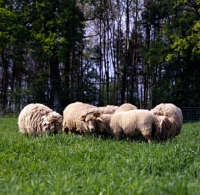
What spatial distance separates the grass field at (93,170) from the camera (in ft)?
10.7

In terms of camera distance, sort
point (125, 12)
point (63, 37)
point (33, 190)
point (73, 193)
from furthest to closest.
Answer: point (125, 12)
point (63, 37)
point (33, 190)
point (73, 193)

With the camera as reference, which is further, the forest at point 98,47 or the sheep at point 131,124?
the forest at point 98,47

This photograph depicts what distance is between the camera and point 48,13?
21.2m

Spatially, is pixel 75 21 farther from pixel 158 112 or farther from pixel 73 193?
pixel 73 193

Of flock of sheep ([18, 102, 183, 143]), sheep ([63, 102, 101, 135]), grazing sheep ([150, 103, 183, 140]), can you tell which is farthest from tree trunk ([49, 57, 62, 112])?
grazing sheep ([150, 103, 183, 140])

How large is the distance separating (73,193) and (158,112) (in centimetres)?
592

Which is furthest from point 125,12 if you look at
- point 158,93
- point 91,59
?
point 158,93

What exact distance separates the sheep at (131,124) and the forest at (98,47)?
1329 cm

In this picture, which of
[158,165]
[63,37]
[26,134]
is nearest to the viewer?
[158,165]

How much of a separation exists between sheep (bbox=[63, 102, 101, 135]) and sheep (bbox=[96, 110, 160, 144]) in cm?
21

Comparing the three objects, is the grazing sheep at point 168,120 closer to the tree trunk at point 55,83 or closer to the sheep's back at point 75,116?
the sheep's back at point 75,116

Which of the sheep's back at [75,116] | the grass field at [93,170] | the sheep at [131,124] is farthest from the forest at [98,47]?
the grass field at [93,170]

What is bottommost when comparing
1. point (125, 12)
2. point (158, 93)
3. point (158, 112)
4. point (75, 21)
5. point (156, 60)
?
point (158, 112)

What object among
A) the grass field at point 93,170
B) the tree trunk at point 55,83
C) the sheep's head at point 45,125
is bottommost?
the grass field at point 93,170
